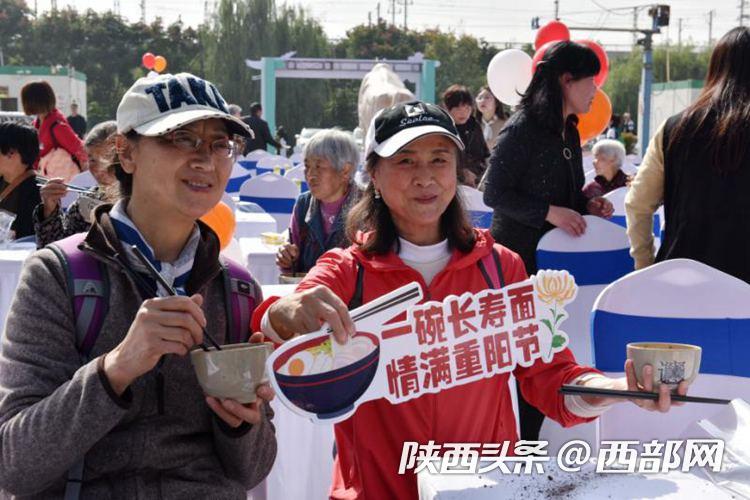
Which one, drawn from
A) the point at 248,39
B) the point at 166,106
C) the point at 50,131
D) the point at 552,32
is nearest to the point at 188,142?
the point at 166,106

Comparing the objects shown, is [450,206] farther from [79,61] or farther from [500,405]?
[79,61]

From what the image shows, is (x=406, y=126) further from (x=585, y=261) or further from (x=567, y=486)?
(x=585, y=261)

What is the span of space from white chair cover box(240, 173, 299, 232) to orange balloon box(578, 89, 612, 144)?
92.0 inches

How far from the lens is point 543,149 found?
11.7 ft

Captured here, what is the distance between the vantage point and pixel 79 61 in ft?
200

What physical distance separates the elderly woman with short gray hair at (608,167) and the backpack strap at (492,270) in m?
5.54

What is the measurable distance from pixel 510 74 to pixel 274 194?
2.14 m

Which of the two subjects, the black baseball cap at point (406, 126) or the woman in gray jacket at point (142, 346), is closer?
the woman in gray jacket at point (142, 346)

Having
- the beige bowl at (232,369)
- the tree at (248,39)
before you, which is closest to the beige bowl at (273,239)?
the beige bowl at (232,369)

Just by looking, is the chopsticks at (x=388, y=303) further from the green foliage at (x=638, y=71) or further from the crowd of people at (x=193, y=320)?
the green foliage at (x=638, y=71)

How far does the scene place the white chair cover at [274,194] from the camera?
290 inches

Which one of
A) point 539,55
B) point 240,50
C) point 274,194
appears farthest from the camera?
point 240,50

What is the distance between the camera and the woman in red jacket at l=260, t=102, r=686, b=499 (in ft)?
6.11

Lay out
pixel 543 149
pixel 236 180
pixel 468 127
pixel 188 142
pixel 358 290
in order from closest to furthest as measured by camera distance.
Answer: pixel 188 142 → pixel 358 290 → pixel 543 149 → pixel 468 127 → pixel 236 180
